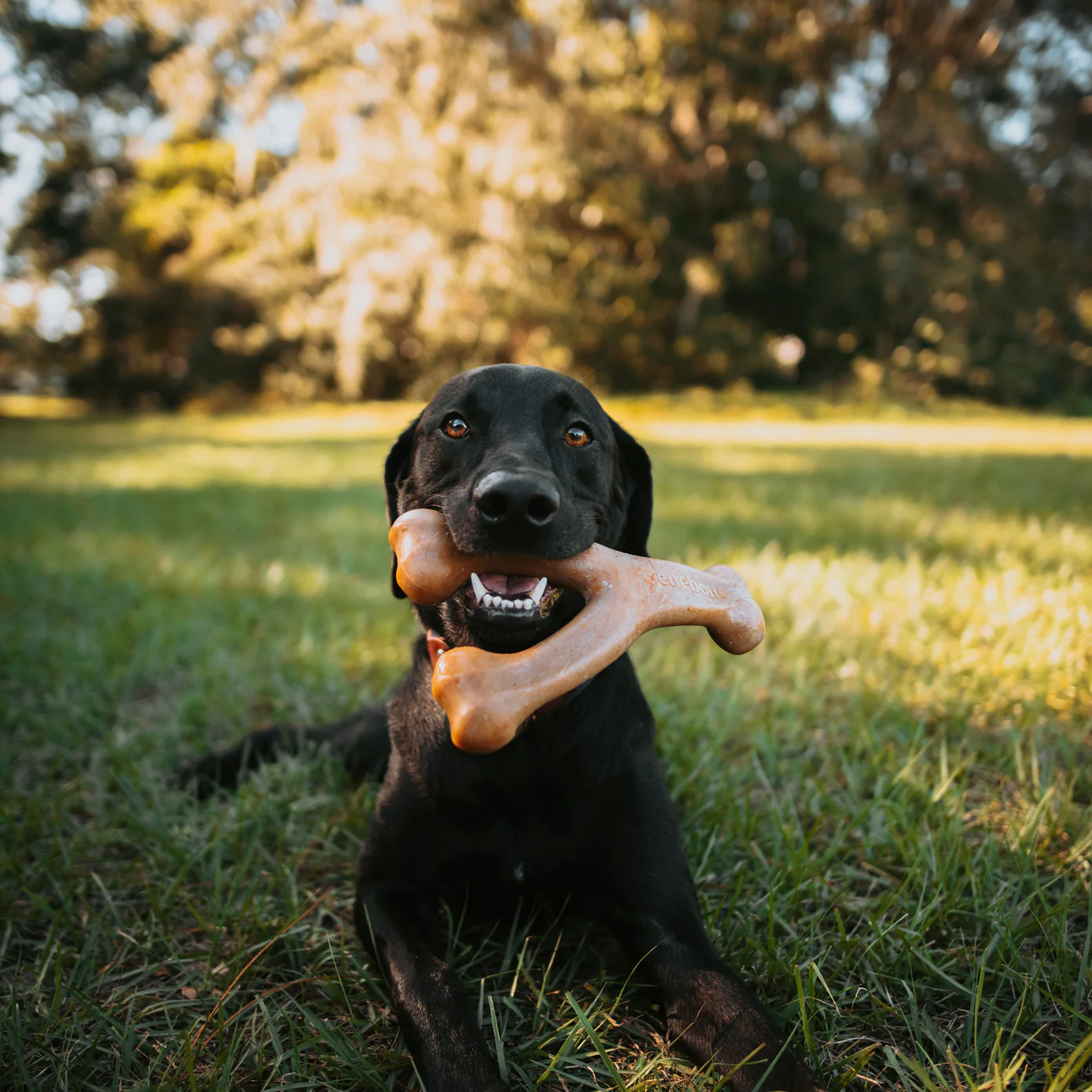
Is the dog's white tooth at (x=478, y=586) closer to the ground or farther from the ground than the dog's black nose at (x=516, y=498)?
closer to the ground

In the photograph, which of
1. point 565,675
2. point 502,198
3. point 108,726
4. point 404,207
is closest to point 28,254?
point 404,207

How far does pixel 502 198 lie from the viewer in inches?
768

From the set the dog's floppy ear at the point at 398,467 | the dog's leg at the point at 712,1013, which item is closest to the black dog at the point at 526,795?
the dog's leg at the point at 712,1013

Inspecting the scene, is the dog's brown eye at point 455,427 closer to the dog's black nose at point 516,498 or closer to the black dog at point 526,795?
the black dog at point 526,795

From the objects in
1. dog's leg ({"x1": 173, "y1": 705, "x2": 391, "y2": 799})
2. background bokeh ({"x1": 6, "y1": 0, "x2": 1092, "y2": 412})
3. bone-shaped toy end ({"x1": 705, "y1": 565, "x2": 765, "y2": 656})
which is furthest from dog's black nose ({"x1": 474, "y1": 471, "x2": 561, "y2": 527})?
background bokeh ({"x1": 6, "y1": 0, "x2": 1092, "y2": 412})

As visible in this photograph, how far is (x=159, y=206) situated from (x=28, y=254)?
667 cm

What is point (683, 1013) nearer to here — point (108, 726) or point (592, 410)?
point (592, 410)

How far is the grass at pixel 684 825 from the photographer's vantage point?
1.56 metres

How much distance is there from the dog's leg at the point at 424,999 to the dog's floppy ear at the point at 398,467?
91 centimetres

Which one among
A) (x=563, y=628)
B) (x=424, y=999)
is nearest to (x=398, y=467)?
(x=563, y=628)

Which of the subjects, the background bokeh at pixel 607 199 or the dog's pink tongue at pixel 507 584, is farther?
the background bokeh at pixel 607 199

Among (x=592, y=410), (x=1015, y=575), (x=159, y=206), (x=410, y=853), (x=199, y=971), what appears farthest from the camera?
(x=159, y=206)

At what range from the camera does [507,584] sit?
191cm

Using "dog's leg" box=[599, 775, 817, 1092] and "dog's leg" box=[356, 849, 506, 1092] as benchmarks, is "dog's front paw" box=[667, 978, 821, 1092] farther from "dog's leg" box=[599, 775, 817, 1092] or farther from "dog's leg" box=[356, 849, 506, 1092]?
"dog's leg" box=[356, 849, 506, 1092]
